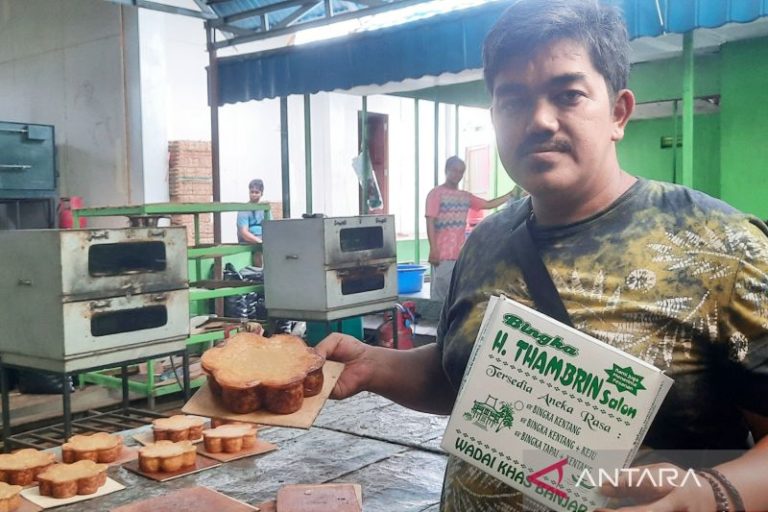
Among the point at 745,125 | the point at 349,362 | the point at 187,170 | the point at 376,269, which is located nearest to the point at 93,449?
the point at 349,362

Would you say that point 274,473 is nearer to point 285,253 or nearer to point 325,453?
point 325,453

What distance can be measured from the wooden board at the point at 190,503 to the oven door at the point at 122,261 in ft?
7.38

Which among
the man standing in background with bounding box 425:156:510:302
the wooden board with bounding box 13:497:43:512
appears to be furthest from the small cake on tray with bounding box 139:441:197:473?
the man standing in background with bounding box 425:156:510:302

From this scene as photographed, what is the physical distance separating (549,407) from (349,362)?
0.84 metres

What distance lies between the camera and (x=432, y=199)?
7949 millimetres

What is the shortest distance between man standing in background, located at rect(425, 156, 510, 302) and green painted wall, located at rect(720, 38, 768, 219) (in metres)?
2.64

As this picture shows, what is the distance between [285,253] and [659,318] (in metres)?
4.62

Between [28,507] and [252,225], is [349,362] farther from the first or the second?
[252,225]

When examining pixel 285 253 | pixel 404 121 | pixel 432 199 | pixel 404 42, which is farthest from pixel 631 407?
pixel 404 121

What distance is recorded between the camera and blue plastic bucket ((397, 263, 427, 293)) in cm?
930

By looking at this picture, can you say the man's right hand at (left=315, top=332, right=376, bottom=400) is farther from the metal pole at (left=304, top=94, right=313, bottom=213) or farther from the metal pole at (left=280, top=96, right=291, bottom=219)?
the metal pole at (left=304, top=94, right=313, bottom=213)

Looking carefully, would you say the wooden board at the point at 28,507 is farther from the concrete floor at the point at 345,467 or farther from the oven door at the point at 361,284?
the oven door at the point at 361,284

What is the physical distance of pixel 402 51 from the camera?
20.8ft

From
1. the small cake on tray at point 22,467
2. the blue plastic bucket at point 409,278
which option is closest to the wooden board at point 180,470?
the small cake on tray at point 22,467
